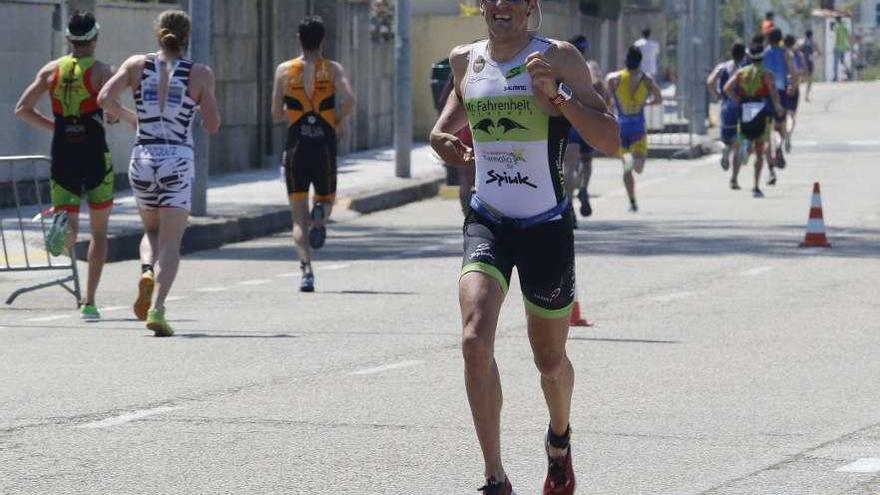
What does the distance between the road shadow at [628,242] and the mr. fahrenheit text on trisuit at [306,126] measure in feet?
8.98

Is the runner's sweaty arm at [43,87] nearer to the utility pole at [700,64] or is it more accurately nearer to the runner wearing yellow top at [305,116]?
the runner wearing yellow top at [305,116]

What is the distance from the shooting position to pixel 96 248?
45.4ft

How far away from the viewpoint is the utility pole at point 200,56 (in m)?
20.2

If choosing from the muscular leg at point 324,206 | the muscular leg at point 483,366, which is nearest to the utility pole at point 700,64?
the muscular leg at point 324,206

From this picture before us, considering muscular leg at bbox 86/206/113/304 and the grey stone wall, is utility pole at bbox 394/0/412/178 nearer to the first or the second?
the grey stone wall

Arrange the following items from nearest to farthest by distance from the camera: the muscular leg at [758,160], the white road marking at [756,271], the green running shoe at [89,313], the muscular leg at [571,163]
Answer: the green running shoe at [89,313], the white road marking at [756,271], the muscular leg at [571,163], the muscular leg at [758,160]

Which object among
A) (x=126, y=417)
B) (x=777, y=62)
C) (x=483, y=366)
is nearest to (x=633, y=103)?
(x=777, y=62)

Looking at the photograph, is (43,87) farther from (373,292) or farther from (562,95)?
(562,95)

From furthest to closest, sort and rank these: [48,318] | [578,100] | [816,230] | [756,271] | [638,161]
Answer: [638,161] < [816,230] < [756,271] < [48,318] < [578,100]

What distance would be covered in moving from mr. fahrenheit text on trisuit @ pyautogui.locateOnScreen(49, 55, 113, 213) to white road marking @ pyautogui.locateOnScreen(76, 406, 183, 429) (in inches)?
173

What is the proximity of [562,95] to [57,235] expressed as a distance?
7.29m

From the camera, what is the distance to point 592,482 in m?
7.91

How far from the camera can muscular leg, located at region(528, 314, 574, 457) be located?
7402 mm

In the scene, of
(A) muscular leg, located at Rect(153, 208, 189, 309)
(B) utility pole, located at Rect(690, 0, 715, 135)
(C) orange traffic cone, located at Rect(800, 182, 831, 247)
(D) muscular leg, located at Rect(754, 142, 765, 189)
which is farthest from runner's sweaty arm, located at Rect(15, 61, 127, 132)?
(B) utility pole, located at Rect(690, 0, 715, 135)
